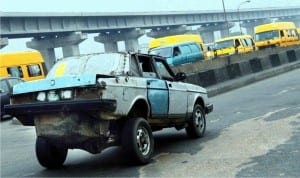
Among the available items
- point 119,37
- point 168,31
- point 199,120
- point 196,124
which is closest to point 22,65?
point 199,120

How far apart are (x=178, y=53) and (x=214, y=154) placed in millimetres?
18132

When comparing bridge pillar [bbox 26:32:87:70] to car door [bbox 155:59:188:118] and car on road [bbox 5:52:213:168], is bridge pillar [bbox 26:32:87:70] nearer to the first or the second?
car door [bbox 155:59:188:118]

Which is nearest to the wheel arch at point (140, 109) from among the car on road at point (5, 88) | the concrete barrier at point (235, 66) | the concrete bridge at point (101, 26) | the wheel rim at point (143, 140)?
the wheel rim at point (143, 140)

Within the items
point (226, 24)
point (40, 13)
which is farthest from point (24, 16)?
point (226, 24)

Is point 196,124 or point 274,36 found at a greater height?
point 274,36

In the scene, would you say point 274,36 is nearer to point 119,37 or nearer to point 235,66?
point 235,66

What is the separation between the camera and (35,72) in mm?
24312

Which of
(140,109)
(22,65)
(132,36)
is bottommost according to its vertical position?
(140,109)

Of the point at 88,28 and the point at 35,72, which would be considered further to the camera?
the point at 88,28

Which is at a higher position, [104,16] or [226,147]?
[104,16]

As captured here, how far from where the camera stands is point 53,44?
197ft

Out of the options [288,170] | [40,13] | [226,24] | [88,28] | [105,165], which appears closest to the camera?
[288,170]

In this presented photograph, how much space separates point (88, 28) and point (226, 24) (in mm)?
40038

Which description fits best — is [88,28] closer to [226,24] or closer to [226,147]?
[226,24]
